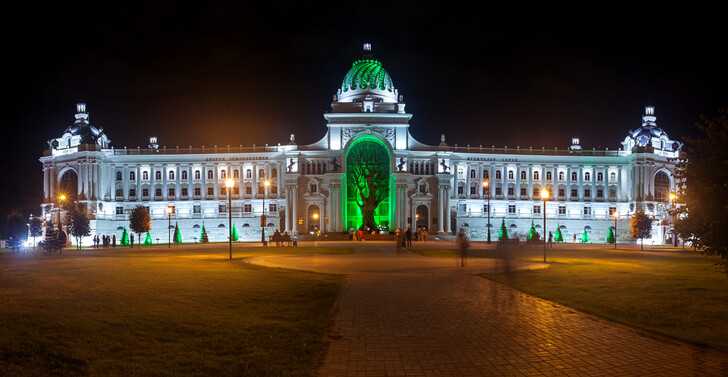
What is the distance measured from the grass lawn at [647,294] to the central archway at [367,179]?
6362 centimetres

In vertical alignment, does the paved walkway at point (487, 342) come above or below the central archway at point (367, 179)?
below

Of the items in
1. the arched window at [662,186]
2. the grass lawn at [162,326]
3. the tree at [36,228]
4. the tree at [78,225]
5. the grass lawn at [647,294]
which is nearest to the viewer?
the grass lawn at [162,326]

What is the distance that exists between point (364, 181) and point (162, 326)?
81.7 m

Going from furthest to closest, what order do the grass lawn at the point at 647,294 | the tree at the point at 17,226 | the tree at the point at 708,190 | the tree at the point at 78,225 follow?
the tree at the point at 17,226, the tree at the point at 78,225, the tree at the point at 708,190, the grass lawn at the point at 647,294

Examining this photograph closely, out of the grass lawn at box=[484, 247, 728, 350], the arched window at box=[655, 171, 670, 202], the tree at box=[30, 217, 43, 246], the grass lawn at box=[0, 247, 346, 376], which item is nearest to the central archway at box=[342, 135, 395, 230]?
the tree at box=[30, 217, 43, 246]

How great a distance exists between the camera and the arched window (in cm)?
10356

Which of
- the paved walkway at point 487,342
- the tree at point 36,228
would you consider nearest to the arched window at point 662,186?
the paved walkway at point 487,342

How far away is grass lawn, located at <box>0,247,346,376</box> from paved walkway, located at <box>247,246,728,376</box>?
0.91 m

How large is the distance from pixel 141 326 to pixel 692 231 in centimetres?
1666

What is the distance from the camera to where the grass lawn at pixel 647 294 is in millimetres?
14672

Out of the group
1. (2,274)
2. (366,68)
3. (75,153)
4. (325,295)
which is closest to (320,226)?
(366,68)

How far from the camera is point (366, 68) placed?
104 meters

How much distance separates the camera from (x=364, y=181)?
9500 cm

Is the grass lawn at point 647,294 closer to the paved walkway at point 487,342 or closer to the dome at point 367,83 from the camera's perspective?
the paved walkway at point 487,342
